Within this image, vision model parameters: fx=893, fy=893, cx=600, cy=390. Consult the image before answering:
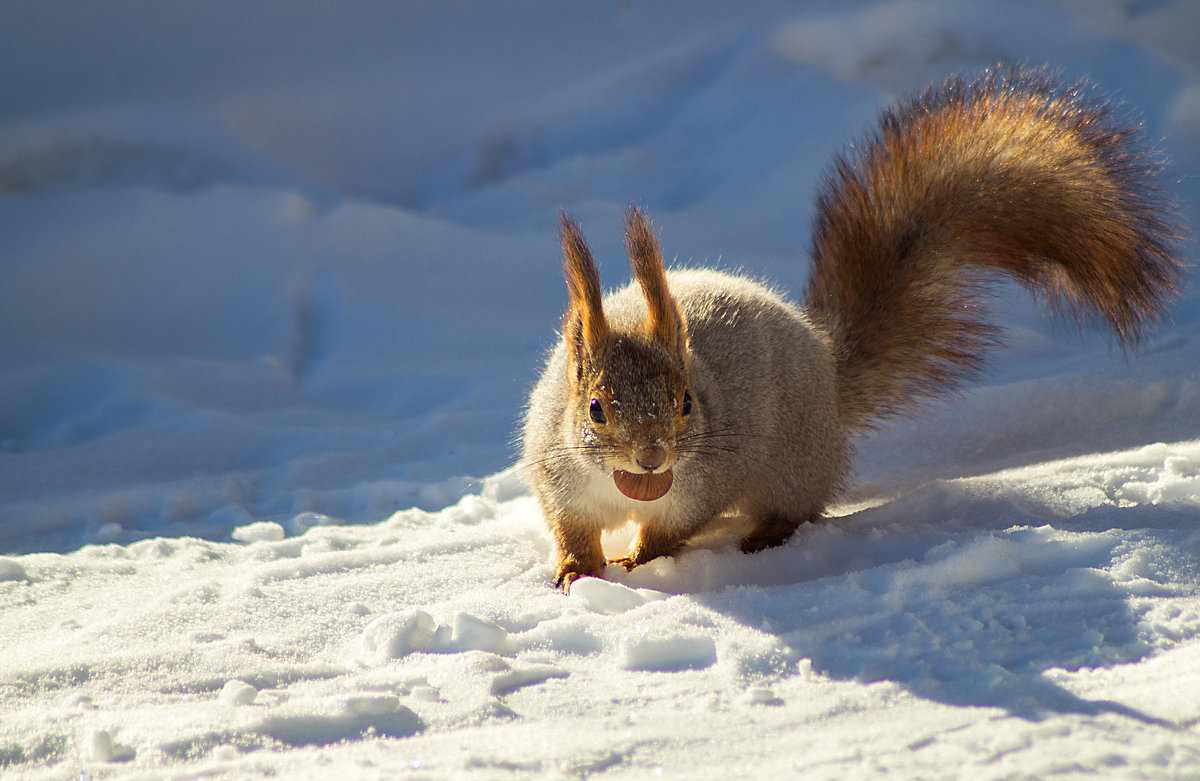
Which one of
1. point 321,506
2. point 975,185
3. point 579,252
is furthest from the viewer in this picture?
point 321,506

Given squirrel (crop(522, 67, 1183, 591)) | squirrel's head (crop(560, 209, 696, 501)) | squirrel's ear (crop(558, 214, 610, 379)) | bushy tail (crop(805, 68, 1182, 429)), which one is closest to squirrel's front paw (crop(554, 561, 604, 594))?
squirrel (crop(522, 67, 1183, 591))

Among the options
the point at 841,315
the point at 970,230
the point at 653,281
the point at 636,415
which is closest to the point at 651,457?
the point at 636,415

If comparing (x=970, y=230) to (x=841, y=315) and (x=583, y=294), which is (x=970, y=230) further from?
(x=583, y=294)

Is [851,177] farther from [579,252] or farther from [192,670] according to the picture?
[192,670]

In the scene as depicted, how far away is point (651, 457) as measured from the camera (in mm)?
1532

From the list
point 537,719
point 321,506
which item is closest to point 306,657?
point 537,719

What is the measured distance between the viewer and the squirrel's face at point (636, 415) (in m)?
1.56

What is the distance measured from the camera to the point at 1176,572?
1.38 m

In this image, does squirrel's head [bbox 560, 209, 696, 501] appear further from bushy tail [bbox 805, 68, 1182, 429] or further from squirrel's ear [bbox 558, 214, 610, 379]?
bushy tail [bbox 805, 68, 1182, 429]

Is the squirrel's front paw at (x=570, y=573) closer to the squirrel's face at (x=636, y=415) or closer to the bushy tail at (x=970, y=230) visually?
the squirrel's face at (x=636, y=415)

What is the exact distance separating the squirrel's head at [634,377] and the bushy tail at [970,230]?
0.68 m

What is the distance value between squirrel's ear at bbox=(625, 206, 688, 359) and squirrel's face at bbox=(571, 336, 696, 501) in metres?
0.03

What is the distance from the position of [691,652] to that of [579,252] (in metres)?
0.75

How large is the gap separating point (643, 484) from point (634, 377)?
194mm
